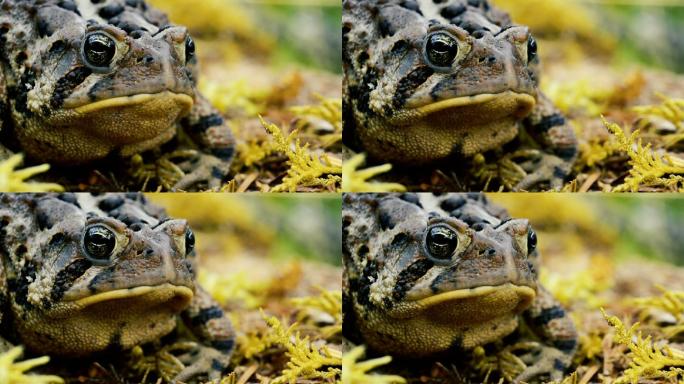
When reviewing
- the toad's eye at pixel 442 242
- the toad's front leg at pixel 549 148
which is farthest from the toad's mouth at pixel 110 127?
the toad's front leg at pixel 549 148

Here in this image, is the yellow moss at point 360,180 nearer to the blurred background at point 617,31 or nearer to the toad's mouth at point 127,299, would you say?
the toad's mouth at point 127,299

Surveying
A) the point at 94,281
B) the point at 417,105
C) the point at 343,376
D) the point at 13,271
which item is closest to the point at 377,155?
the point at 417,105

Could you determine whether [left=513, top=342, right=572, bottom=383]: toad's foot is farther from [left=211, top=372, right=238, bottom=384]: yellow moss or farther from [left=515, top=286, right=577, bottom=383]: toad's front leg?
[left=211, top=372, right=238, bottom=384]: yellow moss

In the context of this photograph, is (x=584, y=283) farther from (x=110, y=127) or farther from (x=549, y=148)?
(x=110, y=127)

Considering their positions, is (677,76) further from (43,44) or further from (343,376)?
(43,44)

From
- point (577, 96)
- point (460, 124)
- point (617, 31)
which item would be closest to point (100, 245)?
point (460, 124)

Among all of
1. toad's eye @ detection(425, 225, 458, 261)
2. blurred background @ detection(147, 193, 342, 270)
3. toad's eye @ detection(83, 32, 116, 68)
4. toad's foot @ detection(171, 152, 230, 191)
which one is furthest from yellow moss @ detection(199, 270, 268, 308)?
toad's eye @ detection(83, 32, 116, 68)
